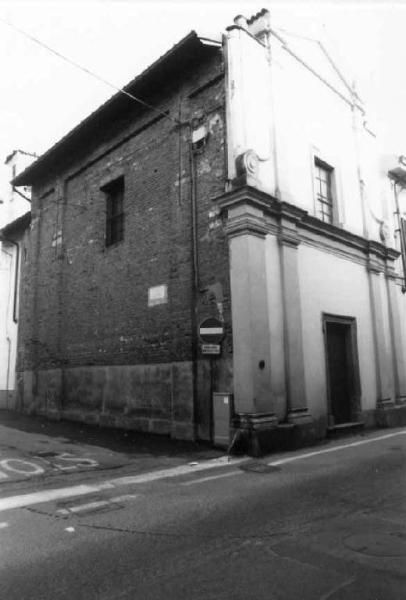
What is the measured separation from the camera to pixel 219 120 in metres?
9.12

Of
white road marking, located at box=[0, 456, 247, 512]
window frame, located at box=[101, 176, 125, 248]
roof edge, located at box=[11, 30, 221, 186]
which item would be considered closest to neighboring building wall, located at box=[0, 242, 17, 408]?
roof edge, located at box=[11, 30, 221, 186]

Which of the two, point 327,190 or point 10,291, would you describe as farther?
point 10,291

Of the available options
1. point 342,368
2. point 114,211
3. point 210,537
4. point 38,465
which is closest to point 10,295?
point 114,211

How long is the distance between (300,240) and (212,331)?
2.88 m

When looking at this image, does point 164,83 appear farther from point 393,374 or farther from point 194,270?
point 393,374

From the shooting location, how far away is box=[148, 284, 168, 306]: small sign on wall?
9852 millimetres

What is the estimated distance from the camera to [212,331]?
27.2 ft

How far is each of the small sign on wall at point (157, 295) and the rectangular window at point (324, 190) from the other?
4133 millimetres

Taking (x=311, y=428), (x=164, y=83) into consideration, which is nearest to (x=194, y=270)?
(x=311, y=428)

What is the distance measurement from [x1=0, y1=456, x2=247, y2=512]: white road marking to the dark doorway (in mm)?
3904

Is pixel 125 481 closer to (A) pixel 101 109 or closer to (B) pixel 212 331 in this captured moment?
(B) pixel 212 331

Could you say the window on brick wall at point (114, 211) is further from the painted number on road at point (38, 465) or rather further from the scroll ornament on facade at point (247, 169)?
the painted number on road at point (38, 465)

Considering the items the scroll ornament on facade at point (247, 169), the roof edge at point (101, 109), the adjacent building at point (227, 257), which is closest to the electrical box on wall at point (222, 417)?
the adjacent building at point (227, 257)

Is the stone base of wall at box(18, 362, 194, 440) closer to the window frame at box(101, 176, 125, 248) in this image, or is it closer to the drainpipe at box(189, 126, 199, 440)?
the drainpipe at box(189, 126, 199, 440)
